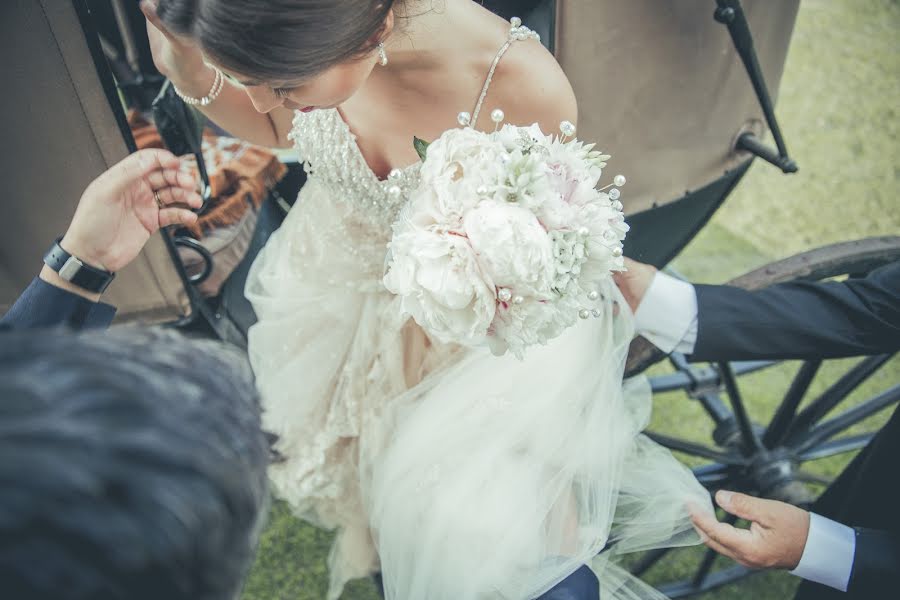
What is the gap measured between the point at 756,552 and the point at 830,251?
0.70 meters

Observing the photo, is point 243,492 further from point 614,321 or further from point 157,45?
point 157,45

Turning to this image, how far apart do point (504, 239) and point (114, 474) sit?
49 centimetres

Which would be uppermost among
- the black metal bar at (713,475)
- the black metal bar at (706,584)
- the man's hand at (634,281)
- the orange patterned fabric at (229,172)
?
the orange patterned fabric at (229,172)

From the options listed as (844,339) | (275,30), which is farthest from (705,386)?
(275,30)

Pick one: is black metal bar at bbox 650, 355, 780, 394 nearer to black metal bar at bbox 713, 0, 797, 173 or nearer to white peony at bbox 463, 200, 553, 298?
black metal bar at bbox 713, 0, 797, 173

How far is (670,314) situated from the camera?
3.89 feet

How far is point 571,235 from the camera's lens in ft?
2.68

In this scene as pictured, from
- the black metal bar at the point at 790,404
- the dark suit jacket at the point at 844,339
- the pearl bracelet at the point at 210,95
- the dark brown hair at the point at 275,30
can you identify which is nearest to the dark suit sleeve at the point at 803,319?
the dark suit jacket at the point at 844,339

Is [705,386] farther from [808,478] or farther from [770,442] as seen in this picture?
[808,478]

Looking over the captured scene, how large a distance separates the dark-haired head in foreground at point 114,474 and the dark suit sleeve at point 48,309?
1.88 feet

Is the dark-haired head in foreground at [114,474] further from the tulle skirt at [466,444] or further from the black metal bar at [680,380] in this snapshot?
the black metal bar at [680,380]

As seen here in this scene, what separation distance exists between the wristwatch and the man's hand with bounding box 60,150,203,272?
0.05ft

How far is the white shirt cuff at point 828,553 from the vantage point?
1028 mm

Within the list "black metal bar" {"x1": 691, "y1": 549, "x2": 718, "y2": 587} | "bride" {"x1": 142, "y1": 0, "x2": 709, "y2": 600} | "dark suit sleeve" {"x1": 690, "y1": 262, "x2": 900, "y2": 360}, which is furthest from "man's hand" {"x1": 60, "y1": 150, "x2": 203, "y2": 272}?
"black metal bar" {"x1": 691, "y1": 549, "x2": 718, "y2": 587}
